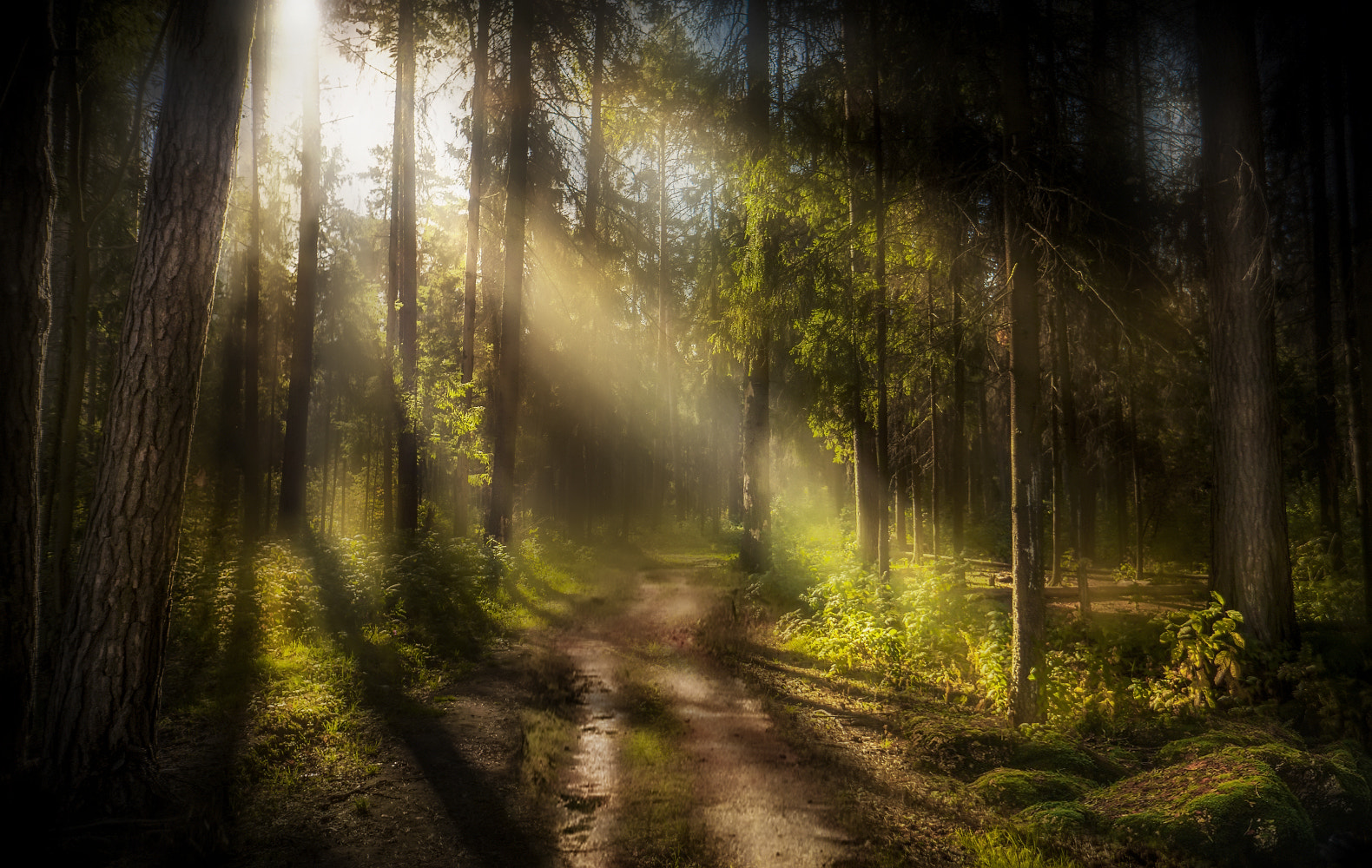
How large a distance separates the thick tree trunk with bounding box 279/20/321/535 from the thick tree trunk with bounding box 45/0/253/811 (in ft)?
33.9

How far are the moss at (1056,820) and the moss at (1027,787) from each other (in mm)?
296

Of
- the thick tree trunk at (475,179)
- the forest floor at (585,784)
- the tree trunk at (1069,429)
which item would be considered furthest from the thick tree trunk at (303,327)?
the tree trunk at (1069,429)

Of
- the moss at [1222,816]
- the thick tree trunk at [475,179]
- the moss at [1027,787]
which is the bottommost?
the moss at [1027,787]

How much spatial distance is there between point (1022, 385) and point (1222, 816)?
402 centimetres

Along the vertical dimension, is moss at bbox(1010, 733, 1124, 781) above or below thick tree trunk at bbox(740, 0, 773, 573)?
below

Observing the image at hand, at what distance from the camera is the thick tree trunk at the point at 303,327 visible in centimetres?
1367

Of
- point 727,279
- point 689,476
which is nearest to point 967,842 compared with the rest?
point 727,279

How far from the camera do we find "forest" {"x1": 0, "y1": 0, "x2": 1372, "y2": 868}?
13.9 ft

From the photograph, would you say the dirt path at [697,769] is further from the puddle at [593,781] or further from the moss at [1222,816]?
the moss at [1222,816]

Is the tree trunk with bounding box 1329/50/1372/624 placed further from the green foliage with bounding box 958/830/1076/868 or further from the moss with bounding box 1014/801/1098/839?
the green foliage with bounding box 958/830/1076/868

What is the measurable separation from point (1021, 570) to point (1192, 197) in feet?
22.6

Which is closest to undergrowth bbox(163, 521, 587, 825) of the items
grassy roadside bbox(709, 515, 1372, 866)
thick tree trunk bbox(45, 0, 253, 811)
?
thick tree trunk bbox(45, 0, 253, 811)

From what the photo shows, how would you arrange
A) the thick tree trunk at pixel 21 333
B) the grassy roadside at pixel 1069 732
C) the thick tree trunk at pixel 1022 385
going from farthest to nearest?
the thick tree trunk at pixel 1022 385 < the thick tree trunk at pixel 21 333 < the grassy roadside at pixel 1069 732

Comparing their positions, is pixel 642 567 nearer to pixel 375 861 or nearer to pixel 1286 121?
pixel 375 861
